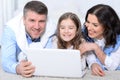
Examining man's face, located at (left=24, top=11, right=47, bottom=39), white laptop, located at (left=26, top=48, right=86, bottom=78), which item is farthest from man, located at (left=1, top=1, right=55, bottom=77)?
white laptop, located at (left=26, top=48, right=86, bottom=78)

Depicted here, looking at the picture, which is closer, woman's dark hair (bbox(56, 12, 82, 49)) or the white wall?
woman's dark hair (bbox(56, 12, 82, 49))

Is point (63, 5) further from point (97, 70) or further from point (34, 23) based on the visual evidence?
point (97, 70)

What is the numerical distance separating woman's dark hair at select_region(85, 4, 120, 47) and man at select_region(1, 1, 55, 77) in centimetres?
28

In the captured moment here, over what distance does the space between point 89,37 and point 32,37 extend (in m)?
0.34

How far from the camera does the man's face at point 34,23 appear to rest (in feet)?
5.61

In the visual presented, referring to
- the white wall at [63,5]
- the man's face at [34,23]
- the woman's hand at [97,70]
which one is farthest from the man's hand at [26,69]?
the white wall at [63,5]

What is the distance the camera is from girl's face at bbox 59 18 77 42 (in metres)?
1.74

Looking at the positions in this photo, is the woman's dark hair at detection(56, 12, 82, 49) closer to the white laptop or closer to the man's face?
the man's face

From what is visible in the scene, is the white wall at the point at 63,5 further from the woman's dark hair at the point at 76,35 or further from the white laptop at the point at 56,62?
the white laptop at the point at 56,62

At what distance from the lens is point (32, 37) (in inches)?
70.6

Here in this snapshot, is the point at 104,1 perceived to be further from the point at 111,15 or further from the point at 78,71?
the point at 78,71

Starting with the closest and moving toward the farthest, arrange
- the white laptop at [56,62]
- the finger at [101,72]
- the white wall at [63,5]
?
the white laptop at [56,62], the finger at [101,72], the white wall at [63,5]

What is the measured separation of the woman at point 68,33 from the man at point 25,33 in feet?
0.20

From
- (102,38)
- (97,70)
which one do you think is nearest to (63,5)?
(102,38)
